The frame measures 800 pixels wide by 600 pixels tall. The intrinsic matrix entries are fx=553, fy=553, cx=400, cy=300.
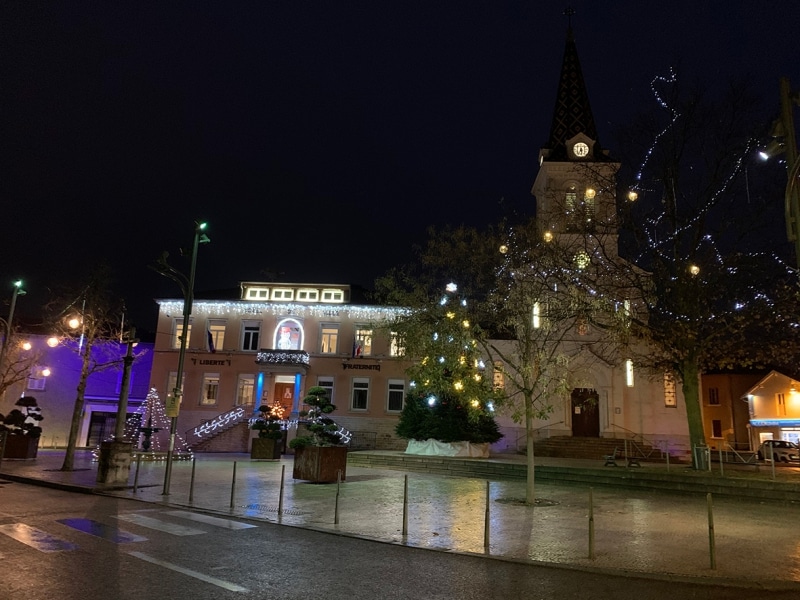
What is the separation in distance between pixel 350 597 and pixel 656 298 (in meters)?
19.7

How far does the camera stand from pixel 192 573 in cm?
707

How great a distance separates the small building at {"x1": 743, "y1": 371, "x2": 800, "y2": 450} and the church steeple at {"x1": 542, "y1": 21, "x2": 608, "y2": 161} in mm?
23622

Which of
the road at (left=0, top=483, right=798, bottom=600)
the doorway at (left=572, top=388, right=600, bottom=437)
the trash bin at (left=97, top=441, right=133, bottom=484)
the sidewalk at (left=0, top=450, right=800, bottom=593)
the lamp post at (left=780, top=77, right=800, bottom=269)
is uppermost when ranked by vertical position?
the lamp post at (left=780, top=77, right=800, bottom=269)

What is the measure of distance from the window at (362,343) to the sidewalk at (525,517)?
16563 millimetres

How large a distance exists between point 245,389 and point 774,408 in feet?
131

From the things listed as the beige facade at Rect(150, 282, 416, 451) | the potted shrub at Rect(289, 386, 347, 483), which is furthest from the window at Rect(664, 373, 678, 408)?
the potted shrub at Rect(289, 386, 347, 483)

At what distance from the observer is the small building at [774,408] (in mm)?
41781

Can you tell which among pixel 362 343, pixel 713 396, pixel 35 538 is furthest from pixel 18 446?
pixel 713 396

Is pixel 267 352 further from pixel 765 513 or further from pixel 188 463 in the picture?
pixel 765 513

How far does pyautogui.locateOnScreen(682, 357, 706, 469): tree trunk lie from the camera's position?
69.2ft

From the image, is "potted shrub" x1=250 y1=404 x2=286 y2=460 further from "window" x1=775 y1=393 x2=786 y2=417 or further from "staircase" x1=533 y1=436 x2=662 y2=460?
"window" x1=775 y1=393 x2=786 y2=417

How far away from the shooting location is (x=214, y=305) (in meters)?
38.8

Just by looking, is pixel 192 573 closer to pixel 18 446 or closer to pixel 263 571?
pixel 263 571

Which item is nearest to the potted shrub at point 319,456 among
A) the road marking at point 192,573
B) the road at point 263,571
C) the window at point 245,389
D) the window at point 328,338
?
the road at point 263,571
